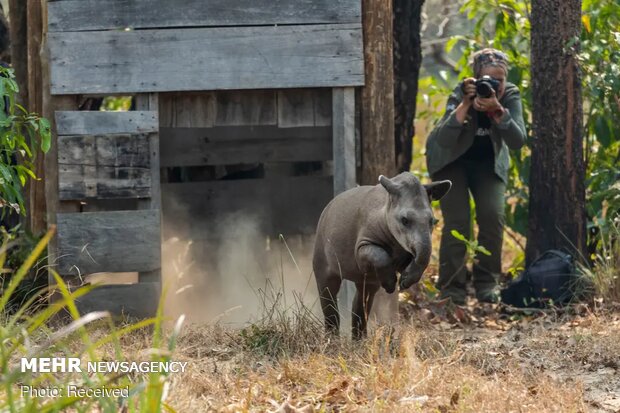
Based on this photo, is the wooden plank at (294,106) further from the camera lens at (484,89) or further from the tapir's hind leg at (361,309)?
the tapir's hind leg at (361,309)

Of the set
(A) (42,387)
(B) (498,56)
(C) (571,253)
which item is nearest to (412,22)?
(B) (498,56)

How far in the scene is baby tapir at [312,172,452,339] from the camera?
21.3ft

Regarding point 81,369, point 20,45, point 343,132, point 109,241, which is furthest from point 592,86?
point 81,369

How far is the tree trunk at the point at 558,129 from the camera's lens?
9.83m

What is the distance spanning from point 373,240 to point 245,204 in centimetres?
401

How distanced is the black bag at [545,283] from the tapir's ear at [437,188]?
8.82 feet

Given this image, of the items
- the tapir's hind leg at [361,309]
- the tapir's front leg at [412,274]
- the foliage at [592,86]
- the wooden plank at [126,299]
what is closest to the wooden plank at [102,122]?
the wooden plank at [126,299]

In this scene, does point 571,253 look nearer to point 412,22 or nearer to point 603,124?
point 603,124

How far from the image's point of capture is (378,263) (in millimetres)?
6613

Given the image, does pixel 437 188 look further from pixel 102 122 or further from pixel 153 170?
pixel 102 122

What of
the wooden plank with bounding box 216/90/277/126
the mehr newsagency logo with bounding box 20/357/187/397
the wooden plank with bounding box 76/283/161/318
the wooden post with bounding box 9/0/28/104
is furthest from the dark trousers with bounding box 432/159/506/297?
the mehr newsagency logo with bounding box 20/357/187/397

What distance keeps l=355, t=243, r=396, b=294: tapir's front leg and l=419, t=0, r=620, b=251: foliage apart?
3672 mm

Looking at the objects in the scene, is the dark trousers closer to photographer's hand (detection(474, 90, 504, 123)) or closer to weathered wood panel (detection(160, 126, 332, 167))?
photographer's hand (detection(474, 90, 504, 123))

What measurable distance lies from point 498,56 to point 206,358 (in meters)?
4.20
